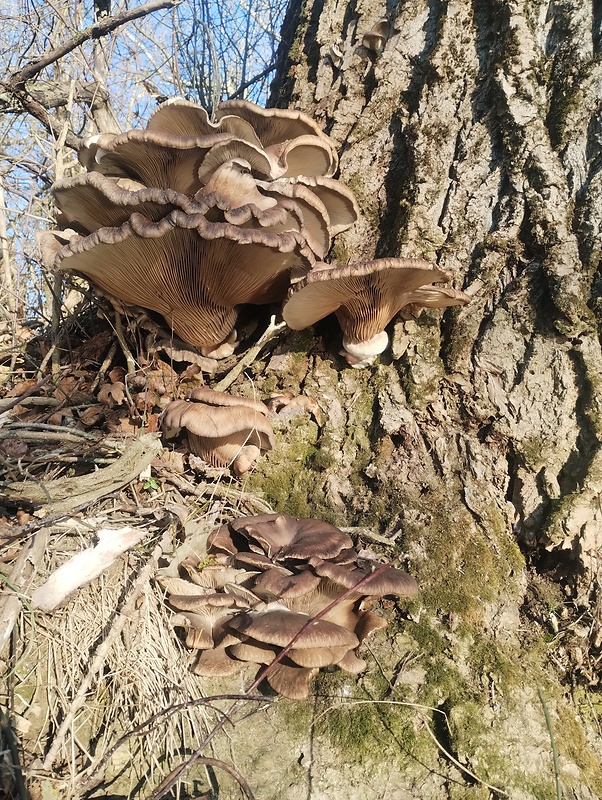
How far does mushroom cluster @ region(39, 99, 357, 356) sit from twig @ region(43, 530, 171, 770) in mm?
1398

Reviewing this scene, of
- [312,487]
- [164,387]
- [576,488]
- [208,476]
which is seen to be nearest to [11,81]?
[164,387]

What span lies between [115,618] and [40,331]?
10.8 ft

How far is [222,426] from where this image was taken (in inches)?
104

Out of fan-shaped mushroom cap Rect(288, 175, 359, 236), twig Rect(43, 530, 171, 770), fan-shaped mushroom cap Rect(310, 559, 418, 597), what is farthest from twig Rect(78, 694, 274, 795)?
fan-shaped mushroom cap Rect(288, 175, 359, 236)

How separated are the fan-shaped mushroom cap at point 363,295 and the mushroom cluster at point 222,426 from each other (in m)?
0.63

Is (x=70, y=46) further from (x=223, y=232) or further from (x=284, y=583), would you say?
(x=284, y=583)

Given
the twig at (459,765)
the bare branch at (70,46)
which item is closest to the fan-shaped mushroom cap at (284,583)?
the twig at (459,765)

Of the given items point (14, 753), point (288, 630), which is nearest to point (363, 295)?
point (288, 630)

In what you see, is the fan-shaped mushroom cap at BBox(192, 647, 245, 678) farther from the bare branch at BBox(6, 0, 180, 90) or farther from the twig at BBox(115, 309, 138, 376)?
the bare branch at BBox(6, 0, 180, 90)

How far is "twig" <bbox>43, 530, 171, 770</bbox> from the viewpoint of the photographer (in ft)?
6.16

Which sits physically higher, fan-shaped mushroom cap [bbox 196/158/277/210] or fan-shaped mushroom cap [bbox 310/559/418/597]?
fan-shaped mushroom cap [bbox 196/158/277/210]

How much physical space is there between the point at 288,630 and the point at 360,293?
1697mm

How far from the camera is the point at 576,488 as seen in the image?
8.12ft

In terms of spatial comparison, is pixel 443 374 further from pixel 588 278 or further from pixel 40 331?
pixel 40 331
